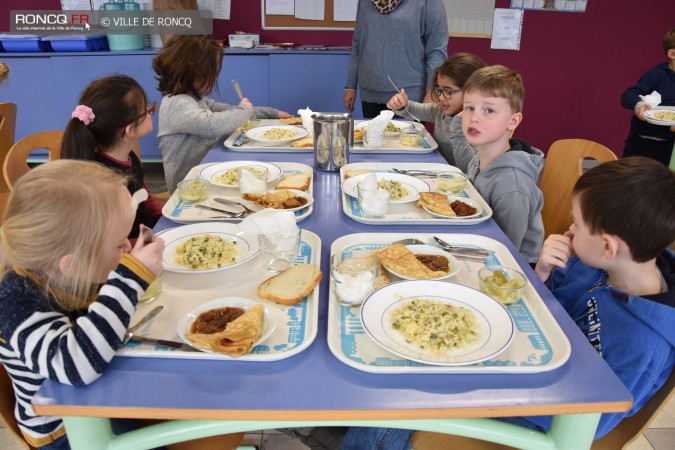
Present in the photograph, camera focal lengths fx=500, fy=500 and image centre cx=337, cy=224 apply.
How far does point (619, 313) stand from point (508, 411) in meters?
0.45

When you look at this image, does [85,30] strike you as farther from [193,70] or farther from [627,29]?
[627,29]

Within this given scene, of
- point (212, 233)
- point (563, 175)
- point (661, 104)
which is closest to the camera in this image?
point (212, 233)

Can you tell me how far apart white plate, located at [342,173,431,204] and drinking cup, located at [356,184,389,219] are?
107 millimetres

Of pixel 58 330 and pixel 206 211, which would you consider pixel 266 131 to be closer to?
pixel 206 211

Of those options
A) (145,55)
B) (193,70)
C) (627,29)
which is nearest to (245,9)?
→ (145,55)

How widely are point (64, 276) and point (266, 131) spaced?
5.22ft

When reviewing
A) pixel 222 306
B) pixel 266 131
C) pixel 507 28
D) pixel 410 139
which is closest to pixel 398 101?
pixel 410 139

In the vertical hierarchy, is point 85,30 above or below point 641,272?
above

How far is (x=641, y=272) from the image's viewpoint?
1.21m

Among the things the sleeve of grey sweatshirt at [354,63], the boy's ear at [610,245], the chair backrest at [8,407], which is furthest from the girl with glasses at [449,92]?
the chair backrest at [8,407]

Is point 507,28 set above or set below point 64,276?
above

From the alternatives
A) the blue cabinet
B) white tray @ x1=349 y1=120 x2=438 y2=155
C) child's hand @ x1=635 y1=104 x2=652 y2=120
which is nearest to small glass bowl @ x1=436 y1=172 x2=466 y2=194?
white tray @ x1=349 y1=120 x2=438 y2=155

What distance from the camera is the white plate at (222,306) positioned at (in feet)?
3.28

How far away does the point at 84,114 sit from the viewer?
5.78 feet
